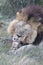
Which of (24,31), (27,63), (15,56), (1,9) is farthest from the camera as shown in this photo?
(1,9)

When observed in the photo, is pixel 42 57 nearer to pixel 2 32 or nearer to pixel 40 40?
pixel 40 40

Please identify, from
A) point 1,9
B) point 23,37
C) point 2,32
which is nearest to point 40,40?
point 23,37

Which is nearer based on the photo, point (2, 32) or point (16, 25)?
point (16, 25)

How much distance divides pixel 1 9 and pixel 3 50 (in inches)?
98.6

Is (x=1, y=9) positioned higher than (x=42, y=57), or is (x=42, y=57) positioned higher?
(x=1, y=9)

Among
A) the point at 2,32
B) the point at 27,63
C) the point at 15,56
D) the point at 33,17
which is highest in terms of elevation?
the point at 2,32

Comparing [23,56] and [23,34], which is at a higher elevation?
[23,34]

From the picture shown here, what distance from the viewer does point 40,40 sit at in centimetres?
248

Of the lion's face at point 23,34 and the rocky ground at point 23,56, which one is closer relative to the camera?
the rocky ground at point 23,56

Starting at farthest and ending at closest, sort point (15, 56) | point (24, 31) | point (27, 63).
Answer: point (24, 31) → point (15, 56) → point (27, 63)

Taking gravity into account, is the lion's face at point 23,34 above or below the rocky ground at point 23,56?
above

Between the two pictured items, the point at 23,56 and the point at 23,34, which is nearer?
the point at 23,56

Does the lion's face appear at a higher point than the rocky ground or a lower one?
higher

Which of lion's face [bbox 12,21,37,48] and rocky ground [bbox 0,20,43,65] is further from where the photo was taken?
lion's face [bbox 12,21,37,48]
